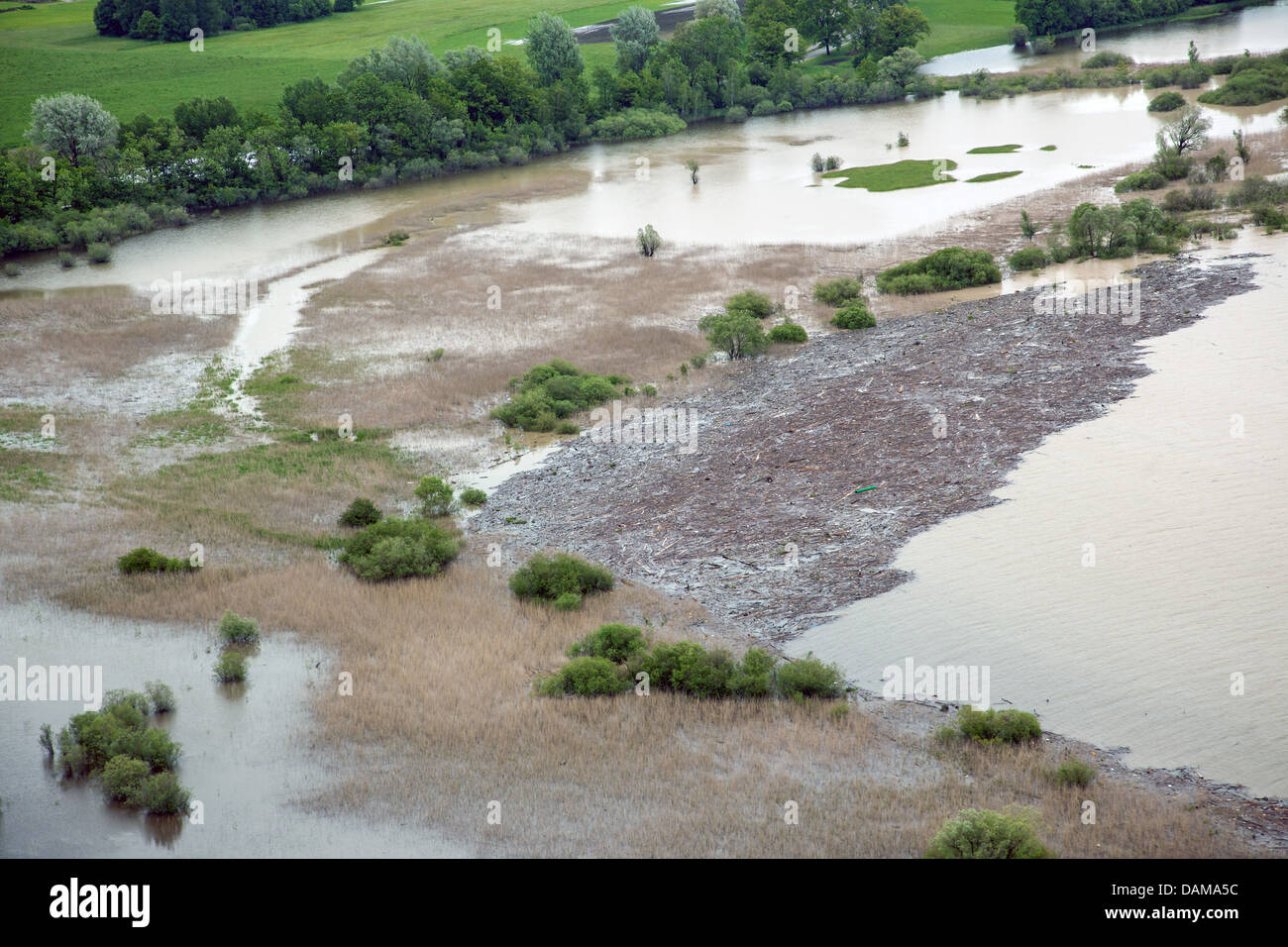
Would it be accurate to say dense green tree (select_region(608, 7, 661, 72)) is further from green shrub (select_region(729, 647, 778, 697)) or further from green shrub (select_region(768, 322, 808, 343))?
green shrub (select_region(729, 647, 778, 697))

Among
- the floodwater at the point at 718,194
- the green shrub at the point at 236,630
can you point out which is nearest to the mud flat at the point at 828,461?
the green shrub at the point at 236,630

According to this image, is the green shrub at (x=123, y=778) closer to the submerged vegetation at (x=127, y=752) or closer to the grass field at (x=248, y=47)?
the submerged vegetation at (x=127, y=752)

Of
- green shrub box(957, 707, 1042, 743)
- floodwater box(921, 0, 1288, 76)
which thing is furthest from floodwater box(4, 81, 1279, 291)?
green shrub box(957, 707, 1042, 743)

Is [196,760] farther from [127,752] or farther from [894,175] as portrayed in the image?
[894,175]

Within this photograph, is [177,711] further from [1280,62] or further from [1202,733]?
[1280,62]

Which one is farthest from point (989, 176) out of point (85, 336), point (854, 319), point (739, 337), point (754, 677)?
point (754, 677)

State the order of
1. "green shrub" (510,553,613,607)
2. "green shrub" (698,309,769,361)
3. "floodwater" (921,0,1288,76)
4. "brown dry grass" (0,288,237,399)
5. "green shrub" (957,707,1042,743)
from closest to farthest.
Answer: "green shrub" (957,707,1042,743), "green shrub" (510,553,613,607), "green shrub" (698,309,769,361), "brown dry grass" (0,288,237,399), "floodwater" (921,0,1288,76)
